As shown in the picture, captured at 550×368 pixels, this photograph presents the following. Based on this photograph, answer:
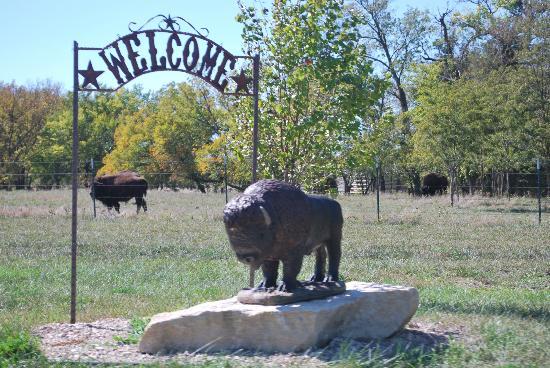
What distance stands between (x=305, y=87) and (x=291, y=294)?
5221 millimetres

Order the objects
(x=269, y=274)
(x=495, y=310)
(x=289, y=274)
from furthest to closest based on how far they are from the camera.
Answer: (x=495, y=310), (x=269, y=274), (x=289, y=274)

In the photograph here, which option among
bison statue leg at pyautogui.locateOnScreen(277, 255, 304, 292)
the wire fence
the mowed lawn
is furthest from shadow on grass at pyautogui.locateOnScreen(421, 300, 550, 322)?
the wire fence

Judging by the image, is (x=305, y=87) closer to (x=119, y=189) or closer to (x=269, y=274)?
(x=269, y=274)

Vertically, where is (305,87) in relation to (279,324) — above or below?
above

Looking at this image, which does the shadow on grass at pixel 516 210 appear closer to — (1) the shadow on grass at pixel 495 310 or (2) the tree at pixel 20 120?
(1) the shadow on grass at pixel 495 310

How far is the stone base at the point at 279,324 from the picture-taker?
6.86 meters

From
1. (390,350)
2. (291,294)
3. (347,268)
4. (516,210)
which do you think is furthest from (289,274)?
(516,210)

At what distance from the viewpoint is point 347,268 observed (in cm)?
1320

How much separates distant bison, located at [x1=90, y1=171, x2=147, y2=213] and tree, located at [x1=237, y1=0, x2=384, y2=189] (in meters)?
14.5

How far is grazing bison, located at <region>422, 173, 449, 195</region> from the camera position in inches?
1838

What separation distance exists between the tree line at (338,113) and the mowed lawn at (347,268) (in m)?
1.86

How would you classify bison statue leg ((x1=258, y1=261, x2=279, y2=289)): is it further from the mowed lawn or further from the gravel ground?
the mowed lawn

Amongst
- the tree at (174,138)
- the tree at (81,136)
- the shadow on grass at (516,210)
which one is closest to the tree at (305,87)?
the shadow on grass at (516,210)

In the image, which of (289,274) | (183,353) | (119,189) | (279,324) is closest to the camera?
(279,324)
